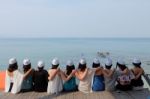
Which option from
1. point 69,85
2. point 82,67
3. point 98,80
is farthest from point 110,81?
point 69,85

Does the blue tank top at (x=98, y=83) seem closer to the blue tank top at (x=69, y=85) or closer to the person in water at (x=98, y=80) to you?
the person in water at (x=98, y=80)

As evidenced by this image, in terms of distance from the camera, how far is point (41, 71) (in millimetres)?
7480

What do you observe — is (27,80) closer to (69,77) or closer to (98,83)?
(69,77)

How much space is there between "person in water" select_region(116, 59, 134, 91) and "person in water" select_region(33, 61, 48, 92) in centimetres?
172

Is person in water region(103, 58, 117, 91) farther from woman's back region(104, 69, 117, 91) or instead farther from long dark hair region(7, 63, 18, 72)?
long dark hair region(7, 63, 18, 72)

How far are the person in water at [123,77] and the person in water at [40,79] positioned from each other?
1723mm

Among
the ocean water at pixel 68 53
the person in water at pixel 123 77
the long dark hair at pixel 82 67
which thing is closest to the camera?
the long dark hair at pixel 82 67

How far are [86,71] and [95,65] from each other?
10.8 inches

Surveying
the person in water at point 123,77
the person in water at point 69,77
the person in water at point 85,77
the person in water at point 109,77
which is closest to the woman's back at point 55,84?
the person in water at point 69,77

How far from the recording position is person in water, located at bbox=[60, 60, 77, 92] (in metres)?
7.44

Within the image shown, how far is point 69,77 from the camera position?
7438mm

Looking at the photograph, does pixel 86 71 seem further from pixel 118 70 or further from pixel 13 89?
pixel 13 89

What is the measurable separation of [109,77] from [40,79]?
5.28ft

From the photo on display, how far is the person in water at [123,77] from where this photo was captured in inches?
295
